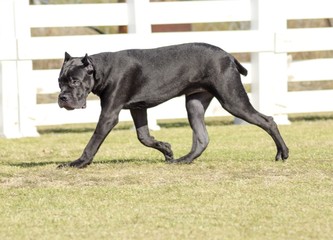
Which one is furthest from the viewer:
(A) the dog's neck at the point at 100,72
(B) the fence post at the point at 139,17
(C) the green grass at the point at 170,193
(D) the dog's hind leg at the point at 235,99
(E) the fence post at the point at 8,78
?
(B) the fence post at the point at 139,17

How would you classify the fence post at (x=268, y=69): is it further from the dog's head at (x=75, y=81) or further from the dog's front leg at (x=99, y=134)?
the dog's head at (x=75, y=81)

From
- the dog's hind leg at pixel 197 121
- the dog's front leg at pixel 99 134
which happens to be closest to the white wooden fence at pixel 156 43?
the dog's hind leg at pixel 197 121

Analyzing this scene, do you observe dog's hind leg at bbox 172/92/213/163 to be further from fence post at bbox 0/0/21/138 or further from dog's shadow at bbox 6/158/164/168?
fence post at bbox 0/0/21/138

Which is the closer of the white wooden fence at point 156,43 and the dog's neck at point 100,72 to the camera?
the dog's neck at point 100,72

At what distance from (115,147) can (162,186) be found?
3.19 meters

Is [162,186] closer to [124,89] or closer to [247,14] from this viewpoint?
[124,89]

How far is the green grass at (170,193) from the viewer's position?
6.51 metres

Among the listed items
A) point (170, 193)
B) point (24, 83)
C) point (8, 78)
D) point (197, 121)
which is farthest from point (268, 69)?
point (170, 193)

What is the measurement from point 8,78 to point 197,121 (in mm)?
3720

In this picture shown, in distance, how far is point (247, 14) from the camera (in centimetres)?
1341

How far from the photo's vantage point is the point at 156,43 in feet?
42.3

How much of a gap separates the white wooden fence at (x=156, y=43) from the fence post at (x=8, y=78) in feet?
0.04

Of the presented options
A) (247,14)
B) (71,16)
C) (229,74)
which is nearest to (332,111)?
(247,14)

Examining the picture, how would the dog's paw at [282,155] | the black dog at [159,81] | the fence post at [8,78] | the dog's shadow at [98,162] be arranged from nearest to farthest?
1. the black dog at [159,81]
2. the dog's paw at [282,155]
3. the dog's shadow at [98,162]
4. the fence post at [8,78]
